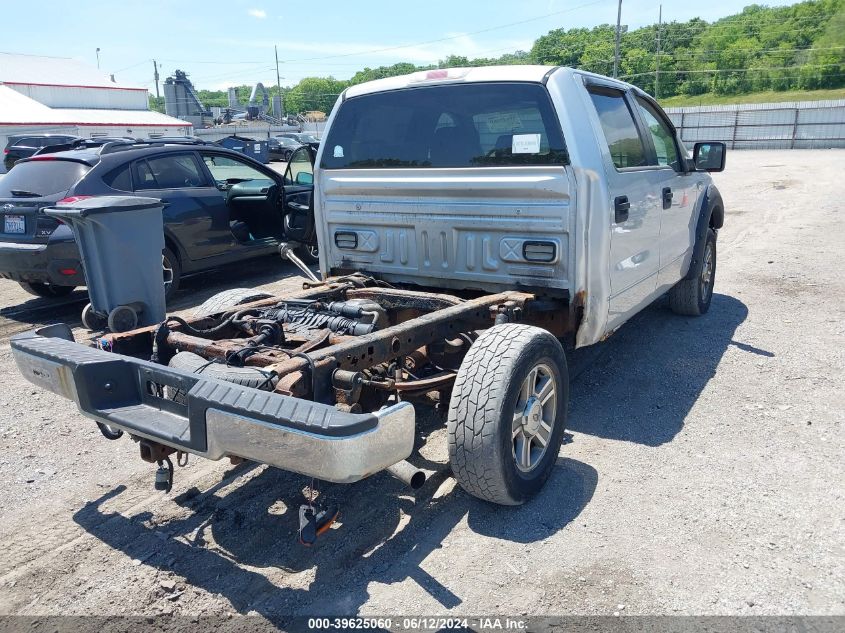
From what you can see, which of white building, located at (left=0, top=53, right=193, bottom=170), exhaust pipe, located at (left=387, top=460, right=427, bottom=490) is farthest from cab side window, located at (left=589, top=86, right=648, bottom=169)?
white building, located at (left=0, top=53, right=193, bottom=170)

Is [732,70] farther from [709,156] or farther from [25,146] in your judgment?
[709,156]

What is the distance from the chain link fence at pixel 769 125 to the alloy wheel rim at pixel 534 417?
38.7m

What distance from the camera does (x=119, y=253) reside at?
152 inches

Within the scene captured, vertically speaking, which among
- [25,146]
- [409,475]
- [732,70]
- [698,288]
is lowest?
[698,288]

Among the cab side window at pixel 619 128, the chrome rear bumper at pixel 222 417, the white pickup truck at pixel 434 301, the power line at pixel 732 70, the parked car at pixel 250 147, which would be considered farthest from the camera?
the power line at pixel 732 70

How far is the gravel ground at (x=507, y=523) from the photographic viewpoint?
2730mm

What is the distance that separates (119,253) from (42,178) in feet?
13.9

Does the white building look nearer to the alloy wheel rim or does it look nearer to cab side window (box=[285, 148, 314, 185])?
cab side window (box=[285, 148, 314, 185])

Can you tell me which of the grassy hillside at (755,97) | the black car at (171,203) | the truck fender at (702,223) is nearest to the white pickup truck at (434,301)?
the truck fender at (702,223)

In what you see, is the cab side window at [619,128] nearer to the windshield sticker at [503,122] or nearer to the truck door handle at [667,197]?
the truck door handle at [667,197]

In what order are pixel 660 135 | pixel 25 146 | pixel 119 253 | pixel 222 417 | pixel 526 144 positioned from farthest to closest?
pixel 25 146, pixel 660 135, pixel 526 144, pixel 119 253, pixel 222 417

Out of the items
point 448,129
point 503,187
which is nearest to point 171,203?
point 448,129

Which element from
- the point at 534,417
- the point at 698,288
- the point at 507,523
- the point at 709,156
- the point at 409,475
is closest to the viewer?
the point at 409,475

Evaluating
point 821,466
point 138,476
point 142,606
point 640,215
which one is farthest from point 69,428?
point 821,466
